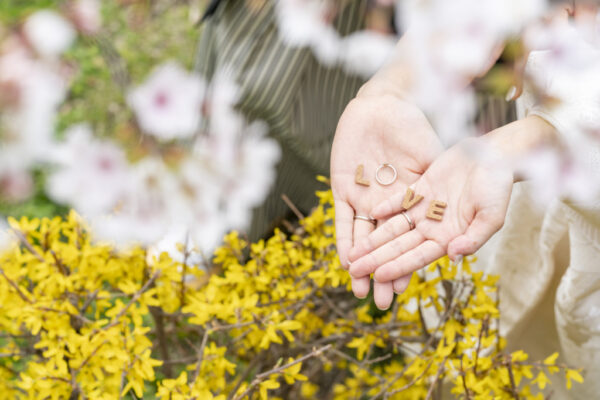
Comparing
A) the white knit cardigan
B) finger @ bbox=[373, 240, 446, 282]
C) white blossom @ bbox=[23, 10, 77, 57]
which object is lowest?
the white knit cardigan

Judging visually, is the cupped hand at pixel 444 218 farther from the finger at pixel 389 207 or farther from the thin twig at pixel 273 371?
the thin twig at pixel 273 371

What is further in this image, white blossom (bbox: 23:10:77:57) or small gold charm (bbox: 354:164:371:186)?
small gold charm (bbox: 354:164:371:186)

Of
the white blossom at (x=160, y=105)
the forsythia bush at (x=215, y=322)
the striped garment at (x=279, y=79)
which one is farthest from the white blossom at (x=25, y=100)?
the striped garment at (x=279, y=79)

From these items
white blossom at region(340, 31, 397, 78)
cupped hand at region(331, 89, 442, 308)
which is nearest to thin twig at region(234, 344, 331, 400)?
cupped hand at region(331, 89, 442, 308)

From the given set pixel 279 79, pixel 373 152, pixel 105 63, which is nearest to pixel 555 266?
pixel 373 152

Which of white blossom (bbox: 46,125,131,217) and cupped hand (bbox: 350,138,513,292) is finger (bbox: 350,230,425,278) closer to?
cupped hand (bbox: 350,138,513,292)

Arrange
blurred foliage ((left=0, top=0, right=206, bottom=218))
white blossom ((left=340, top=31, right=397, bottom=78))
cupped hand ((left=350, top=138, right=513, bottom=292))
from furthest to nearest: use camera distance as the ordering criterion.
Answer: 1. blurred foliage ((left=0, top=0, right=206, bottom=218))
2. white blossom ((left=340, top=31, right=397, bottom=78))
3. cupped hand ((left=350, top=138, right=513, bottom=292))

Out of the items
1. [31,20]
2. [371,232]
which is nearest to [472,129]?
[371,232]

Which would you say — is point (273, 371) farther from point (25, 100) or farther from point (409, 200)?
point (25, 100)
